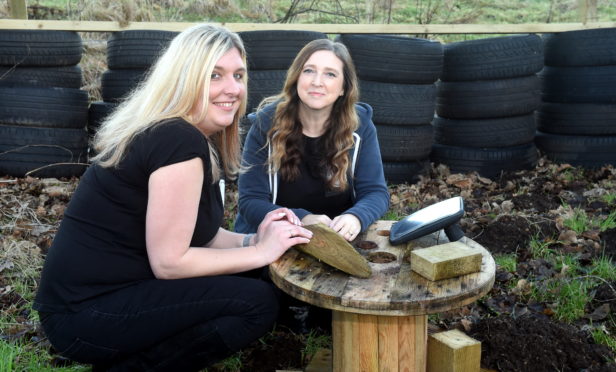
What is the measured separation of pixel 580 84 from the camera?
668cm

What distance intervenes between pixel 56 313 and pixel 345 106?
1.77m

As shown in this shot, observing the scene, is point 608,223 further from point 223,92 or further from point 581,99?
point 223,92

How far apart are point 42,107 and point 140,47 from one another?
1066mm

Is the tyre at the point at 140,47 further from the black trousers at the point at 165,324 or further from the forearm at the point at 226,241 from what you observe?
the black trousers at the point at 165,324

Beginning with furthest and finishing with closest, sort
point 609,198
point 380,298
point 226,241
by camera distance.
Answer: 1. point 609,198
2. point 226,241
3. point 380,298

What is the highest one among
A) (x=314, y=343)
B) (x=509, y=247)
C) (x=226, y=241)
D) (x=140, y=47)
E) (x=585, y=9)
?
(x=585, y=9)

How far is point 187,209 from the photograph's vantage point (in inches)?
93.3

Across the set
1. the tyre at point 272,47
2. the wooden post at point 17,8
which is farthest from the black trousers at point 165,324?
the wooden post at point 17,8

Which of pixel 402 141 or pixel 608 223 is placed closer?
pixel 608 223

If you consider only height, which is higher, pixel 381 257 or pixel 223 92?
pixel 223 92

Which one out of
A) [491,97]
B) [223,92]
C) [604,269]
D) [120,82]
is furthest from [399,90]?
[223,92]

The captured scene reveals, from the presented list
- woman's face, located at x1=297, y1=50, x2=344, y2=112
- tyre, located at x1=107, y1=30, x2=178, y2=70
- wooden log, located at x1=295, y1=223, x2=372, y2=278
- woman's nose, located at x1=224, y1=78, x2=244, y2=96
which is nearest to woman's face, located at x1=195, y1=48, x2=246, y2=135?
woman's nose, located at x1=224, y1=78, x2=244, y2=96

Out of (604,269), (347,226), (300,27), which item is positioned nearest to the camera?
(347,226)

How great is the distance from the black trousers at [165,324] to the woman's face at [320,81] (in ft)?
3.80
